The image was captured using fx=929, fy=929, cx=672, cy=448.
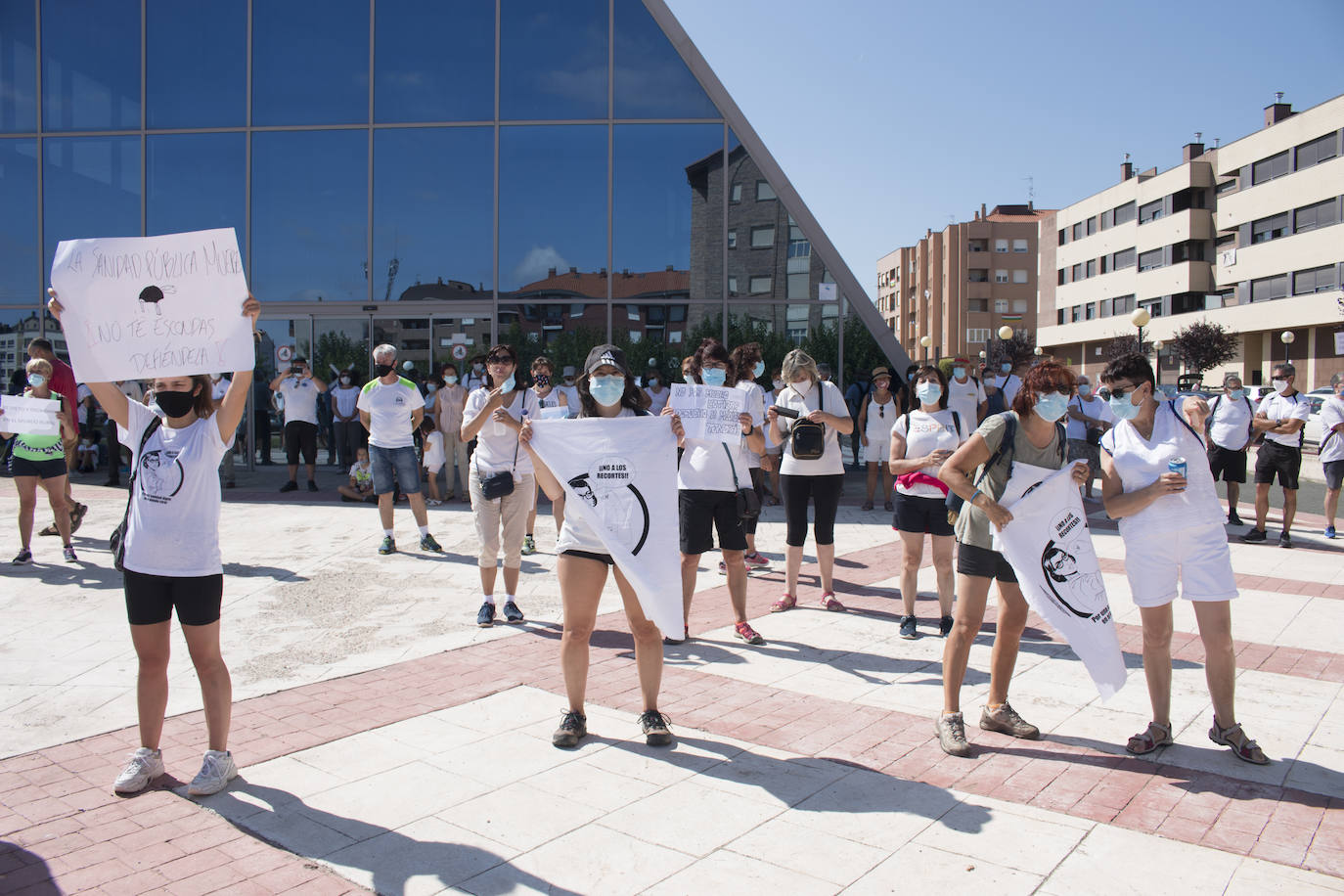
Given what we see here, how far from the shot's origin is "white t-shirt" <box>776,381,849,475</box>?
23.3 feet

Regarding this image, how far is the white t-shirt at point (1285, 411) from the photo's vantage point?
11.0 meters

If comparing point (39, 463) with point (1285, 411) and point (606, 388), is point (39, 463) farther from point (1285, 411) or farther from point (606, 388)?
point (1285, 411)

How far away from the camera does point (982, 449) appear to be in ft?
14.9

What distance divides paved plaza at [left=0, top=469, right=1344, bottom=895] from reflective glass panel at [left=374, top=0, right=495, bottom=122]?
1272cm

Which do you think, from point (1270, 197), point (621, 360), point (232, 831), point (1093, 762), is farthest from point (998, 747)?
point (1270, 197)

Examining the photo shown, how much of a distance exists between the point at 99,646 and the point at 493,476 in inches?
113

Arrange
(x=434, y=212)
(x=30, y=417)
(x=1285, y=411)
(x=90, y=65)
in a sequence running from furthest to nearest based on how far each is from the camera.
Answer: (x=90, y=65)
(x=434, y=212)
(x=1285, y=411)
(x=30, y=417)

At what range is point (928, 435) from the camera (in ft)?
21.0

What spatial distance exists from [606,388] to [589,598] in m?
1.06

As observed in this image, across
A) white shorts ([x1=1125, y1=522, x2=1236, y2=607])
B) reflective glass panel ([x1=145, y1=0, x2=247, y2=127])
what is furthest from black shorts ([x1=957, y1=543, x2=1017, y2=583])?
reflective glass panel ([x1=145, y1=0, x2=247, y2=127])

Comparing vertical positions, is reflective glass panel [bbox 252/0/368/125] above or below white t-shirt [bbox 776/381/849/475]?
above

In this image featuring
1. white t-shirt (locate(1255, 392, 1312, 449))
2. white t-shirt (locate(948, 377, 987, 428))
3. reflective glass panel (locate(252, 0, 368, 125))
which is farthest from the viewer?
reflective glass panel (locate(252, 0, 368, 125))

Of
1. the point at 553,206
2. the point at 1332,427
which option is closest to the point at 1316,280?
the point at 1332,427

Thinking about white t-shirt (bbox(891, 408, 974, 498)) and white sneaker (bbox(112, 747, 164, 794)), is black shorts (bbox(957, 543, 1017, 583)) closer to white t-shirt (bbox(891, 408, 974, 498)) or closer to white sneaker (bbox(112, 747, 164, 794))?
white t-shirt (bbox(891, 408, 974, 498))
